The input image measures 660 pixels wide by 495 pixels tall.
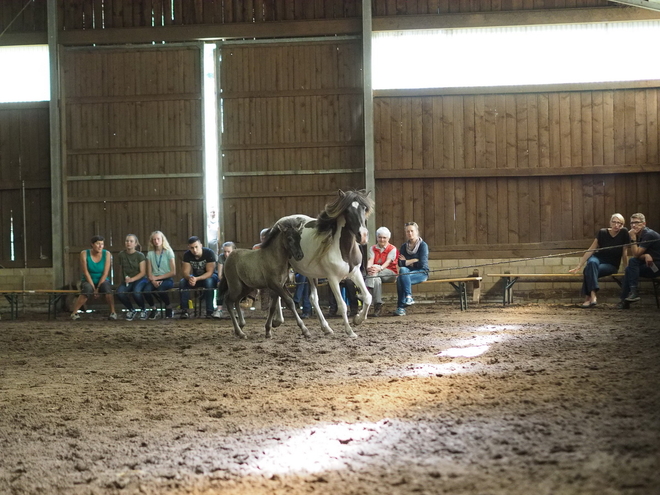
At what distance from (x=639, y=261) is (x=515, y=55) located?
14.5ft

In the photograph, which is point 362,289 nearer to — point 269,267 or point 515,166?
point 269,267

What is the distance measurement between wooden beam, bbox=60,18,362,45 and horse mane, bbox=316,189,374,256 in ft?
18.4

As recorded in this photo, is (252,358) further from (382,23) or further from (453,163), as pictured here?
(382,23)

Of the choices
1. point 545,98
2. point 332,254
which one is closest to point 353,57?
point 545,98

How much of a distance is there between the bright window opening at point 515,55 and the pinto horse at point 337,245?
5243mm

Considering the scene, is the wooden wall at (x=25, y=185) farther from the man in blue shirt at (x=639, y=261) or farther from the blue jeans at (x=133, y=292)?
the man in blue shirt at (x=639, y=261)

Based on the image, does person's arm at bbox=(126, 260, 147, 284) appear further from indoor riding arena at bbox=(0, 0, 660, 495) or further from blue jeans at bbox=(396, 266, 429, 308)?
blue jeans at bbox=(396, 266, 429, 308)

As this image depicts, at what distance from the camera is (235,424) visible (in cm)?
392

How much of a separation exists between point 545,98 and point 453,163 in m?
1.85

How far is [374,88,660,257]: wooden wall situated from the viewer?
12.2m

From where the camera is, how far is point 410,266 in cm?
1073

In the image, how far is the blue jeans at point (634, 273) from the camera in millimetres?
9727

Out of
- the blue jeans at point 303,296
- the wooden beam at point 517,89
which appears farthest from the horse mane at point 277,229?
the wooden beam at point 517,89

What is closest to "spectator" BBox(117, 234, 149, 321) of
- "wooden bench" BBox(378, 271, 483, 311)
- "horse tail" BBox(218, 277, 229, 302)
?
"horse tail" BBox(218, 277, 229, 302)
